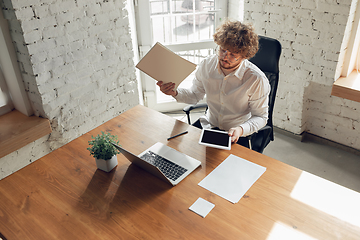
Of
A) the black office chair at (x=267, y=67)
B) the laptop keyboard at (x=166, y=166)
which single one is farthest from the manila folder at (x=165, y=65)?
the black office chair at (x=267, y=67)

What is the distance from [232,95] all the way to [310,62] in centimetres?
121

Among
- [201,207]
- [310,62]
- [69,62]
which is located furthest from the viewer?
[310,62]

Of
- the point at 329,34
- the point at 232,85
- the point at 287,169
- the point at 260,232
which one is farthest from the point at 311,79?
the point at 260,232

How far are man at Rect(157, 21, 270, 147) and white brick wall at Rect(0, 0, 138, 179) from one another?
82 centimetres

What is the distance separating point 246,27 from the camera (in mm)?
1707

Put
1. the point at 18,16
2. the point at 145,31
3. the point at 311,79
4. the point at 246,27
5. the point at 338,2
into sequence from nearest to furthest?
the point at 246,27 → the point at 18,16 → the point at 338,2 → the point at 311,79 → the point at 145,31

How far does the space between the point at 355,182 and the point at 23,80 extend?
2.71 meters

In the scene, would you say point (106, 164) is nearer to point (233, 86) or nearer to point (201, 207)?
point (201, 207)

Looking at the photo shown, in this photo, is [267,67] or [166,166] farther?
[267,67]

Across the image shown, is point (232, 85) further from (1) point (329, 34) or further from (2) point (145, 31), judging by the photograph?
(2) point (145, 31)

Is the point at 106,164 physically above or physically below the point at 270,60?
below

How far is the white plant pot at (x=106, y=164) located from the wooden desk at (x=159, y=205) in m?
0.03

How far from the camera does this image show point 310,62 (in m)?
2.66

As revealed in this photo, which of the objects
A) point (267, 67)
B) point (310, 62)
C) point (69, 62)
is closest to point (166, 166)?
point (267, 67)
